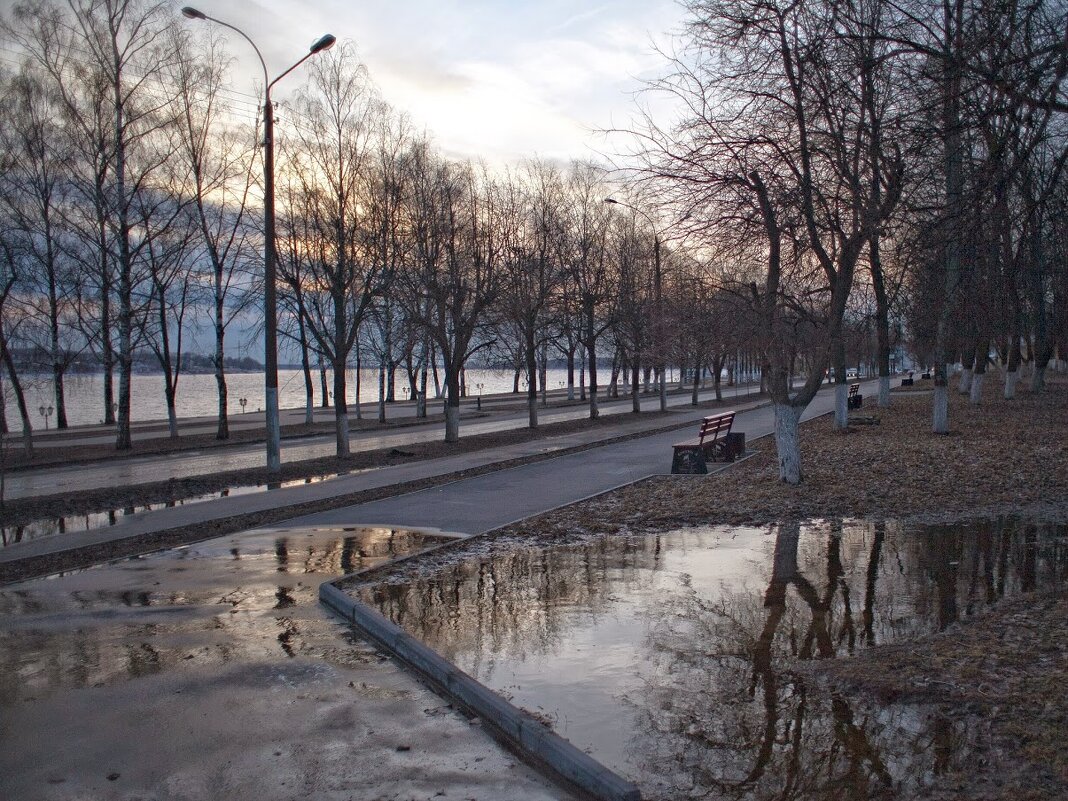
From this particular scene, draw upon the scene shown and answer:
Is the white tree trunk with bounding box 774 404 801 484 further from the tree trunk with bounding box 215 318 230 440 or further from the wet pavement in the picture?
the tree trunk with bounding box 215 318 230 440

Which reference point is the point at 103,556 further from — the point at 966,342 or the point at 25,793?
the point at 966,342

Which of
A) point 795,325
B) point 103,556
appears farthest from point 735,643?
point 795,325

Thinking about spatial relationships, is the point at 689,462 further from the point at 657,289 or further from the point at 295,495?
the point at 657,289

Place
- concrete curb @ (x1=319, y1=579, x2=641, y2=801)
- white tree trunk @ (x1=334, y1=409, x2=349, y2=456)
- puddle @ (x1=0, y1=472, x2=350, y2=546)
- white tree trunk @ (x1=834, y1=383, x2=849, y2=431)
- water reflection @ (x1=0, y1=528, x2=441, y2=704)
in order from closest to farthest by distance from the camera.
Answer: concrete curb @ (x1=319, y1=579, x2=641, y2=801) < water reflection @ (x1=0, y1=528, x2=441, y2=704) < puddle @ (x1=0, y1=472, x2=350, y2=546) < white tree trunk @ (x1=334, y1=409, x2=349, y2=456) < white tree trunk @ (x1=834, y1=383, x2=849, y2=431)

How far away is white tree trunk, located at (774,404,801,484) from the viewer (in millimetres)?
13227

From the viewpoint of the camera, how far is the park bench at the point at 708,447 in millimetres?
15398

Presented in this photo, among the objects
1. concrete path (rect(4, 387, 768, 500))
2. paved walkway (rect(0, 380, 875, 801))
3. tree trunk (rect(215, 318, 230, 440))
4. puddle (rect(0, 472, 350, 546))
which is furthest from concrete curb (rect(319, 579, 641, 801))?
tree trunk (rect(215, 318, 230, 440))

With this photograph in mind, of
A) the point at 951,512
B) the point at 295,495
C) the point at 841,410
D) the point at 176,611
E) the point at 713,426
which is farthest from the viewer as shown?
the point at 841,410

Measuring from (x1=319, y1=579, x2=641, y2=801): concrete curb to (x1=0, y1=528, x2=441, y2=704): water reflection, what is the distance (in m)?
0.49

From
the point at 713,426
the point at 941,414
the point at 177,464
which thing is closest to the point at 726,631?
the point at 713,426

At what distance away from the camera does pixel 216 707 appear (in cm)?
533

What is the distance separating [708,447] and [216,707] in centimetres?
1242

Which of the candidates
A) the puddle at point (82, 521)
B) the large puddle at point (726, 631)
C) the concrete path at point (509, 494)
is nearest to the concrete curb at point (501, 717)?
the large puddle at point (726, 631)

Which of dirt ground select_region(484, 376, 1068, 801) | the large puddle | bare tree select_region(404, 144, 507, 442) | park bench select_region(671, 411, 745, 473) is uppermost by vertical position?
bare tree select_region(404, 144, 507, 442)
